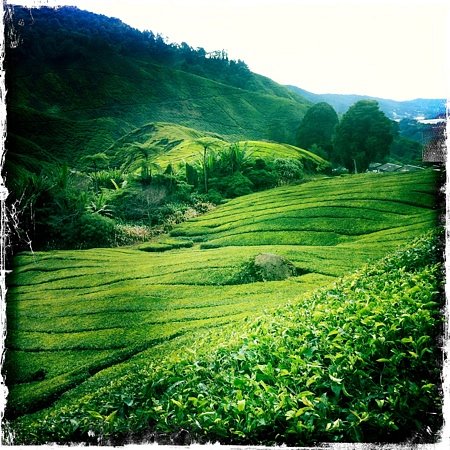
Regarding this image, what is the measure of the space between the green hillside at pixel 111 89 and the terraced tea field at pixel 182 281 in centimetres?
127

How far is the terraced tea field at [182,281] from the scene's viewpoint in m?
4.89

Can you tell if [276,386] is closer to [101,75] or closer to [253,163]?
[253,163]

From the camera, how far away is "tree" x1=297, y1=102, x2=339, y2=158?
631 centimetres

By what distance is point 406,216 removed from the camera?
5547 millimetres

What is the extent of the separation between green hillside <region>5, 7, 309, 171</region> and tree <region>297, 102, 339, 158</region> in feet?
0.47

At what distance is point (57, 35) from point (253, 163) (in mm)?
2931

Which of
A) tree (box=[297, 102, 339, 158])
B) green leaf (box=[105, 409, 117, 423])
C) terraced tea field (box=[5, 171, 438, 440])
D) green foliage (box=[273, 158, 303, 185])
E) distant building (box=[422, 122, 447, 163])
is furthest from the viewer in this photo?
tree (box=[297, 102, 339, 158])

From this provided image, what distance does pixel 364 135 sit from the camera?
6086 mm

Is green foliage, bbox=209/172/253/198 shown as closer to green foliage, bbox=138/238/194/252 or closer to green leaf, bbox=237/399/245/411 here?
green foliage, bbox=138/238/194/252

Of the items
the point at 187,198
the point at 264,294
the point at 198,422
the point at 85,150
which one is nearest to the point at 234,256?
the point at 264,294

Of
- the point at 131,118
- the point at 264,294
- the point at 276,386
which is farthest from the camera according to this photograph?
the point at 131,118

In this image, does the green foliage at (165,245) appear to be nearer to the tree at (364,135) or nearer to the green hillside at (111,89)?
the green hillside at (111,89)

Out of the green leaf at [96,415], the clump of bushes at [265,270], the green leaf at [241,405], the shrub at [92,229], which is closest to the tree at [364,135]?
the clump of bushes at [265,270]

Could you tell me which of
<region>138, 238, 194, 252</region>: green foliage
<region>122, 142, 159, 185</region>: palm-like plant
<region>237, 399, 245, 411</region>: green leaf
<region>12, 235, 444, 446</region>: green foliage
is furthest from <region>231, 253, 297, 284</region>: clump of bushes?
<region>122, 142, 159, 185</region>: palm-like plant
